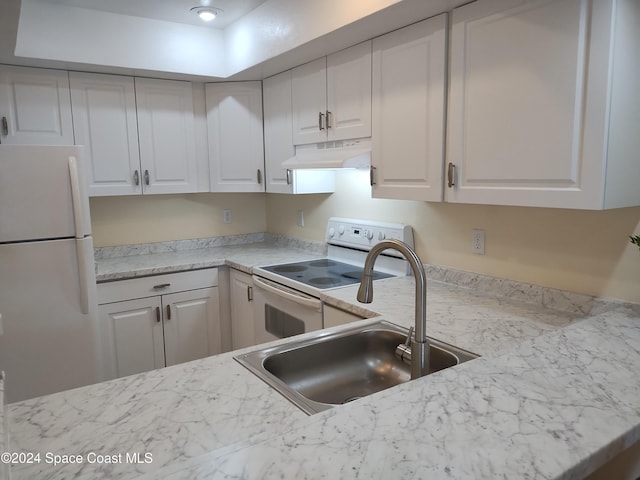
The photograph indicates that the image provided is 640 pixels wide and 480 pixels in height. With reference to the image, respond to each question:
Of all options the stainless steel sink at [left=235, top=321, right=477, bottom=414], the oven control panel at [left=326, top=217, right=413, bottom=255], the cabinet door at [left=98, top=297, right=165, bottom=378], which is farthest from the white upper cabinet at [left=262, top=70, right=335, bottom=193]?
the stainless steel sink at [left=235, top=321, right=477, bottom=414]

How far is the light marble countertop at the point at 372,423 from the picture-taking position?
0.79 m

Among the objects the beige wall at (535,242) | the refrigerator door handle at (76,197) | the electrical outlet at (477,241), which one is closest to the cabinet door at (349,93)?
the beige wall at (535,242)

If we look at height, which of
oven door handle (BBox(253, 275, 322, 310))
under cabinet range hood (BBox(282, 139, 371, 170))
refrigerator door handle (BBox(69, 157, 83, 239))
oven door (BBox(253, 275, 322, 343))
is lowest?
oven door (BBox(253, 275, 322, 343))

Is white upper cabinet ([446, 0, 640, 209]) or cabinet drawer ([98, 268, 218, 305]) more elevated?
white upper cabinet ([446, 0, 640, 209])

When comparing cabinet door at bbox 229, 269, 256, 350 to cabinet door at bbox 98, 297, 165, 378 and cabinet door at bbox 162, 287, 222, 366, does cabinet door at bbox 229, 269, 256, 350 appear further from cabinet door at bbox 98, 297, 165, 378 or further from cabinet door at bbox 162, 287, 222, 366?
cabinet door at bbox 98, 297, 165, 378

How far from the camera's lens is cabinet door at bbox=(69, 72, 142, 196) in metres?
2.88

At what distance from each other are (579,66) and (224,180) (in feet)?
8.07

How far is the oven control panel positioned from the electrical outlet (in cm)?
38

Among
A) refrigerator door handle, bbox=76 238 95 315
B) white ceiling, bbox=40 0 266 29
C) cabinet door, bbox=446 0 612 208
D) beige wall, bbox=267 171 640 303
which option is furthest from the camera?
white ceiling, bbox=40 0 266 29

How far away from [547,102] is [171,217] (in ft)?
9.17

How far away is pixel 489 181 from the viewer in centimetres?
173

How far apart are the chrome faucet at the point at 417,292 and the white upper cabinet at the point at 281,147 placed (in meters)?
1.72

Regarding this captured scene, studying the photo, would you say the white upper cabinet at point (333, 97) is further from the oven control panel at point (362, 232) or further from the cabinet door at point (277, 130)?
the oven control panel at point (362, 232)

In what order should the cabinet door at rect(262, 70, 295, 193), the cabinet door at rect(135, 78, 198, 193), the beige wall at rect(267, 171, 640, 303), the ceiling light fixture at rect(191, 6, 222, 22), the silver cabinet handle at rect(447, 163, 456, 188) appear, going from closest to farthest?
1. the beige wall at rect(267, 171, 640, 303)
2. the silver cabinet handle at rect(447, 163, 456, 188)
3. the ceiling light fixture at rect(191, 6, 222, 22)
4. the cabinet door at rect(262, 70, 295, 193)
5. the cabinet door at rect(135, 78, 198, 193)
